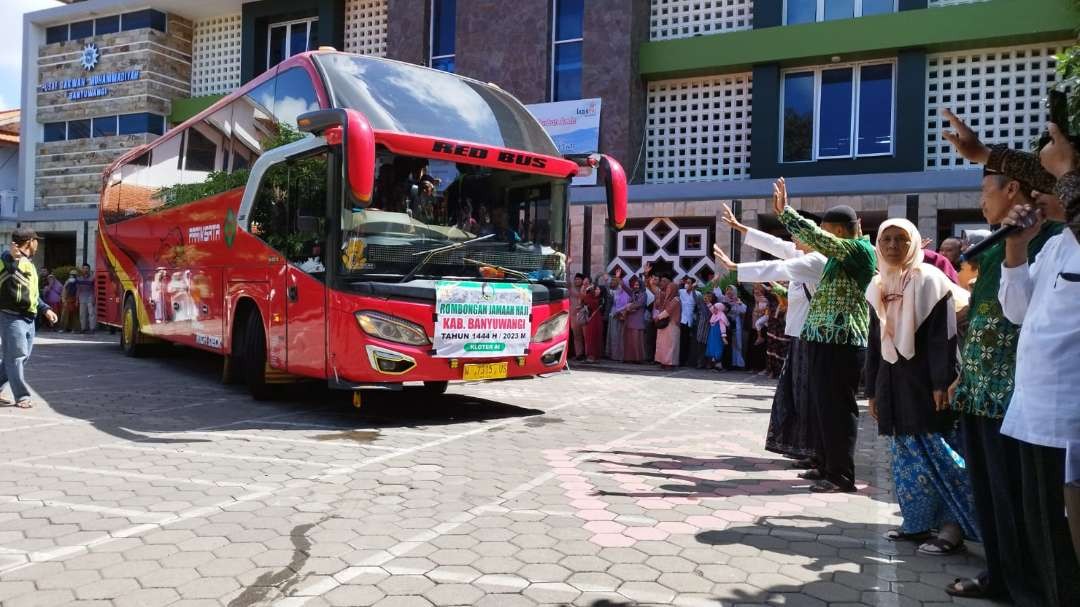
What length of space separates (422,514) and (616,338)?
39.4 feet

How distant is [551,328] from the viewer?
28.2 feet

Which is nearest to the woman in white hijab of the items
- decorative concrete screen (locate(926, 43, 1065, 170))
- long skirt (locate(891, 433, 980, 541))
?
long skirt (locate(891, 433, 980, 541))

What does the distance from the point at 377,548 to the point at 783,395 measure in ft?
10.9

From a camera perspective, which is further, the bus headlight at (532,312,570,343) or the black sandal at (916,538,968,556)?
the bus headlight at (532,312,570,343)

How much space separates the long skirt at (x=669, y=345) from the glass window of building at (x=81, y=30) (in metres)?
23.7

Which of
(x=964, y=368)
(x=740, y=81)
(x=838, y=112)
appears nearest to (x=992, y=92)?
(x=838, y=112)

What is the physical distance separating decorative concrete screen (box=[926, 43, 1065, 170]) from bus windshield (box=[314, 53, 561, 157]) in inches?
466

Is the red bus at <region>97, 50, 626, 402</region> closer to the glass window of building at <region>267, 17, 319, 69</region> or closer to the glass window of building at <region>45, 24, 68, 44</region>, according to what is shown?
the glass window of building at <region>267, 17, 319, 69</region>

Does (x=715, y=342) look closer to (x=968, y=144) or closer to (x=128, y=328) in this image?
(x=128, y=328)

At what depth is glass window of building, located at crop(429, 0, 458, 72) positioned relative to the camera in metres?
22.9

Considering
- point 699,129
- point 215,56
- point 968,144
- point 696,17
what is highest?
point 215,56

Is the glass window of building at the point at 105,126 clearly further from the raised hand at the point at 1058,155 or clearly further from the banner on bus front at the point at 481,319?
the raised hand at the point at 1058,155

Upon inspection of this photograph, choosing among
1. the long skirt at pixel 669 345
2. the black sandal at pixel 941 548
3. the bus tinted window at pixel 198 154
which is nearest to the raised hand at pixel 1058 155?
the black sandal at pixel 941 548

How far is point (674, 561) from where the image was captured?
13.3ft
